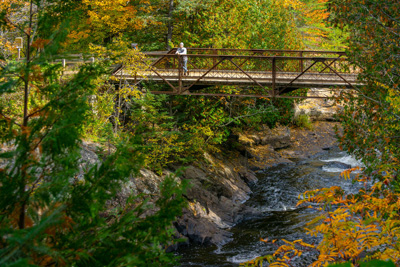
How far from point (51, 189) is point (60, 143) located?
1.23 ft

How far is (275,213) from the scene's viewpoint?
44.1 ft

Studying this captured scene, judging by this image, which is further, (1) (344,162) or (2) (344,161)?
(2) (344,161)

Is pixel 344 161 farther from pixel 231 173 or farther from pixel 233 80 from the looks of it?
pixel 233 80

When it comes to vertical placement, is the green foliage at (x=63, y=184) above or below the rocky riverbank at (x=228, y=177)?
above

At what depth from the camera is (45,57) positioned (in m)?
3.48

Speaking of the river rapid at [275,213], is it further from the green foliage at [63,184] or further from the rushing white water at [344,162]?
the green foliage at [63,184]

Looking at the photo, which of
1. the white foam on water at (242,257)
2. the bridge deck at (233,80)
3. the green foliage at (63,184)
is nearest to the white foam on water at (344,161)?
the bridge deck at (233,80)

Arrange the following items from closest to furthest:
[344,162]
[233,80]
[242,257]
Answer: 1. [242,257]
2. [233,80]
3. [344,162]

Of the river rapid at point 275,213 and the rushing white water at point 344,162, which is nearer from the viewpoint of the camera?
the river rapid at point 275,213

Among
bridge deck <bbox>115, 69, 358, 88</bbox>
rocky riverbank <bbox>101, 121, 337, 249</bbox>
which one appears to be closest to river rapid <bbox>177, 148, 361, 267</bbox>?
rocky riverbank <bbox>101, 121, 337, 249</bbox>

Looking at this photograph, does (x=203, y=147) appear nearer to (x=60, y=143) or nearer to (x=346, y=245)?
(x=346, y=245)

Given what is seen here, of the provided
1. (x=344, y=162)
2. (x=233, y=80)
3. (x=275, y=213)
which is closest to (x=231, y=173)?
(x=275, y=213)

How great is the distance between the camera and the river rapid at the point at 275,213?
1002cm

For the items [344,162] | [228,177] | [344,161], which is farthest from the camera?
[344,161]
